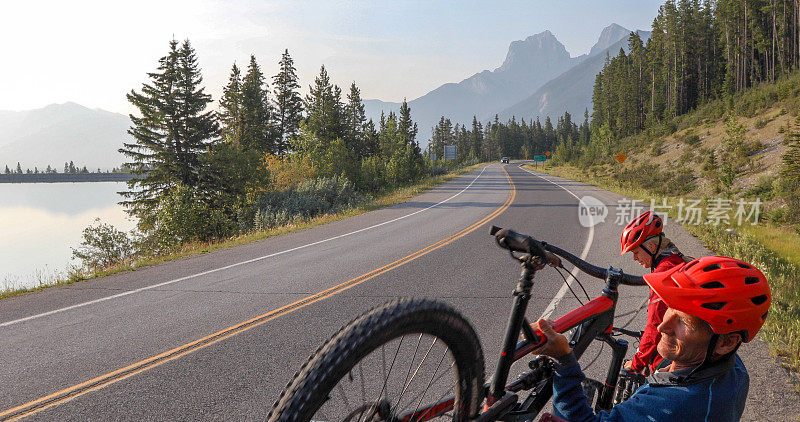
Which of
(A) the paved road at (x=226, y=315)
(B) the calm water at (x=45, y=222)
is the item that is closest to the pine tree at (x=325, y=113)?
(B) the calm water at (x=45, y=222)

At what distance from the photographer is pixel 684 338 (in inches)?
67.2

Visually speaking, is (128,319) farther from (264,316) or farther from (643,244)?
(643,244)

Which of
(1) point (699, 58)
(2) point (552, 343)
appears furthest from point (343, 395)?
(1) point (699, 58)

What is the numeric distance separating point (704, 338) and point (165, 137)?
142 ft

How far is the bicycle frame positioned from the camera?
1900 millimetres

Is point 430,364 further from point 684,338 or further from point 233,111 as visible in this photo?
point 233,111

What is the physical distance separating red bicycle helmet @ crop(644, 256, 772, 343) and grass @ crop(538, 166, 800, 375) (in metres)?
4.13

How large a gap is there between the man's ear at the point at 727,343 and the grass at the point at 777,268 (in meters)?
4.13

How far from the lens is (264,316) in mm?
6445

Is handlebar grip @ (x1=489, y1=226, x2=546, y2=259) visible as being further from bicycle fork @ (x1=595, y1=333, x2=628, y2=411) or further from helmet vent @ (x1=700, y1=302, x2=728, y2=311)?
bicycle fork @ (x1=595, y1=333, x2=628, y2=411)

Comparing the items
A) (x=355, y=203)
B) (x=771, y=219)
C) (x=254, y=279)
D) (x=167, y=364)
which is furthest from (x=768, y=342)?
(x=355, y=203)

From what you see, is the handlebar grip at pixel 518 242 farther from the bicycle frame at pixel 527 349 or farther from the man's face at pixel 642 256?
the man's face at pixel 642 256

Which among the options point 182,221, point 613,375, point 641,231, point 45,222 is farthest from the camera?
point 45,222

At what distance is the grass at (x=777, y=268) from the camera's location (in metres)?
5.03
